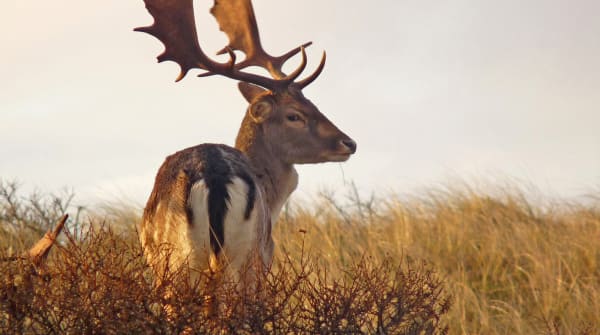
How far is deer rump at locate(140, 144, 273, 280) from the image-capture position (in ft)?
15.4

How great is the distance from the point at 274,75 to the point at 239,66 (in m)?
0.36

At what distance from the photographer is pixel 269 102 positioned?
21.6 ft

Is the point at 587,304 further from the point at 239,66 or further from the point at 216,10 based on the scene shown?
the point at 216,10

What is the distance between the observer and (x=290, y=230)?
10.2 metres

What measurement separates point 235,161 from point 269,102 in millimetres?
1516

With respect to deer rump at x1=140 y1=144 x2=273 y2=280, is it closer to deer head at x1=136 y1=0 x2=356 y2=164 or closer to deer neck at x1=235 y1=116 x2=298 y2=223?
deer neck at x1=235 y1=116 x2=298 y2=223

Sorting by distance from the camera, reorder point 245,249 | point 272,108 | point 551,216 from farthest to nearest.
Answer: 1. point 551,216
2. point 272,108
3. point 245,249

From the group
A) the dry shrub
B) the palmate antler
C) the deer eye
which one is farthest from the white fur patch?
the palmate antler

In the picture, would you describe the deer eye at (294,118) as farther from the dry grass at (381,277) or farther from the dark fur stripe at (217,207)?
the dark fur stripe at (217,207)

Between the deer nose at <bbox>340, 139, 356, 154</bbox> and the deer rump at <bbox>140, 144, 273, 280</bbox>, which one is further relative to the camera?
the deer nose at <bbox>340, 139, 356, 154</bbox>

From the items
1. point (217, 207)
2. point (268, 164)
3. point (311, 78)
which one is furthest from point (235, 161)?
point (311, 78)

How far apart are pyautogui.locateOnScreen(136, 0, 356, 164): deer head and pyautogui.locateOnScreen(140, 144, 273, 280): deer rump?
149cm

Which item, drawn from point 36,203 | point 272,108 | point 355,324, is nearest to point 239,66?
point 272,108

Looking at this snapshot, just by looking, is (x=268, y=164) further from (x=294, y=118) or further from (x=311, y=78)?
(x=311, y=78)
